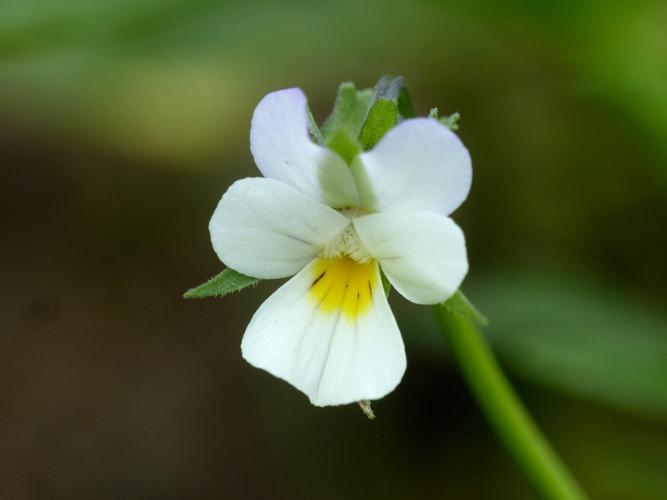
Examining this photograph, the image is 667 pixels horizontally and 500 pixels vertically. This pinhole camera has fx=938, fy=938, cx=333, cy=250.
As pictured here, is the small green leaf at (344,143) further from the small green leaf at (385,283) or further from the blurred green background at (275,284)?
the blurred green background at (275,284)

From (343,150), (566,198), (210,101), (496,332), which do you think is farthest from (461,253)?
(210,101)

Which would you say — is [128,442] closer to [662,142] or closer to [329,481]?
[329,481]

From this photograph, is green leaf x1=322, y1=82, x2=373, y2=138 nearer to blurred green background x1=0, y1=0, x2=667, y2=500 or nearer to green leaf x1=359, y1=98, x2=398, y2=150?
green leaf x1=359, y1=98, x2=398, y2=150

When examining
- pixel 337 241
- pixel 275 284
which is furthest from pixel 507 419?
pixel 275 284

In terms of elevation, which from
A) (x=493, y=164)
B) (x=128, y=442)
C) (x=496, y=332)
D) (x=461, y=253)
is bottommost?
(x=128, y=442)

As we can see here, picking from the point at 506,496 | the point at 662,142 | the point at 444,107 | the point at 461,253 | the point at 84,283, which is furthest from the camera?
the point at 444,107

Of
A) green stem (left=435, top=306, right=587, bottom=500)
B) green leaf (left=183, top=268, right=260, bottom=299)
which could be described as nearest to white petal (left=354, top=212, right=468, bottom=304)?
green leaf (left=183, top=268, right=260, bottom=299)
